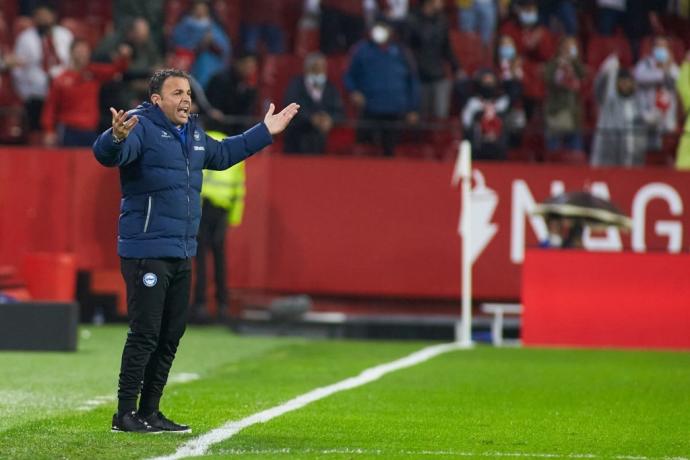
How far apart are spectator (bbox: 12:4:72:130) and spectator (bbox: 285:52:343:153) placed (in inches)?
123

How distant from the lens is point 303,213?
21.1m

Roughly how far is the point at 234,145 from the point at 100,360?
6036 millimetres

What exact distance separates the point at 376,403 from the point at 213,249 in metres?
9.30

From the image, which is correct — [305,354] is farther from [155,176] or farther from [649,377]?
[155,176]

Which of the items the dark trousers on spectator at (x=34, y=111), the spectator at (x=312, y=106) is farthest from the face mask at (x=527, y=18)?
the dark trousers on spectator at (x=34, y=111)

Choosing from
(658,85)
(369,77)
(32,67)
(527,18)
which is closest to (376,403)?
(369,77)

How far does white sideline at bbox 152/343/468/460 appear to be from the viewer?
8289mm

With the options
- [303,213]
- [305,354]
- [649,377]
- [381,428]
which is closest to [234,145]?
[381,428]

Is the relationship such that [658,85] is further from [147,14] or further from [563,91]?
[147,14]

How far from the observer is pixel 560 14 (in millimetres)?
24969

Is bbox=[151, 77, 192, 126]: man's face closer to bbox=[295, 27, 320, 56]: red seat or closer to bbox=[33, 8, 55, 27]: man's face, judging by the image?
bbox=[33, 8, 55, 27]: man's face

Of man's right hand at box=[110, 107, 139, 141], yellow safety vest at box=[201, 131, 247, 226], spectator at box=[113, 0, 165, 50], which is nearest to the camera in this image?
man's right hand at box=[110, 107, 139, 141]

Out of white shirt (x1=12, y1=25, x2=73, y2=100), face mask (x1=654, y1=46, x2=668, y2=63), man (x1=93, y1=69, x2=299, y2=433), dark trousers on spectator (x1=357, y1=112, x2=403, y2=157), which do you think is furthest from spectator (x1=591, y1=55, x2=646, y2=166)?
man (x1=93, y1=69, x2=299, y2=433)

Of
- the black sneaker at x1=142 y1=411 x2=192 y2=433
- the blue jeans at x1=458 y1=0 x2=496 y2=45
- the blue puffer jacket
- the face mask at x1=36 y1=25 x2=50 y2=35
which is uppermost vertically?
the blue jeans at x1=458 y1=0 x2=496 y2=45
